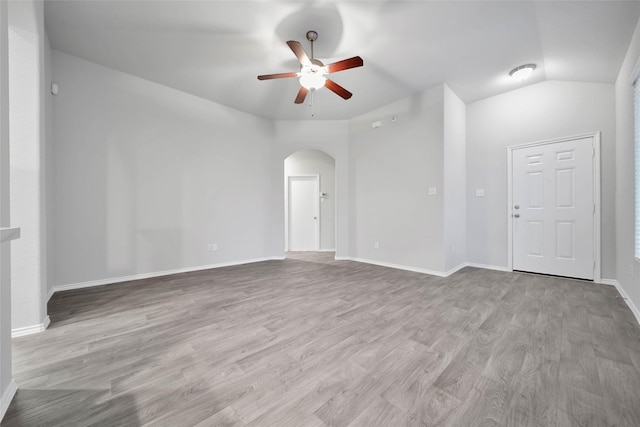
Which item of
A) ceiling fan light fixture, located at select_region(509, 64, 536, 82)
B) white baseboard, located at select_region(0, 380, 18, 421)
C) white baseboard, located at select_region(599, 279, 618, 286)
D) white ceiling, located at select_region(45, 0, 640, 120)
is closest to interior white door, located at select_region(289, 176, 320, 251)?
white ceiling, located at select_region(45, 0, 640, 120)

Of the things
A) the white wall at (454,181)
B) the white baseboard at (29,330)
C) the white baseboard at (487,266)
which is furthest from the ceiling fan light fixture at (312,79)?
the white baseboard at (487,266)

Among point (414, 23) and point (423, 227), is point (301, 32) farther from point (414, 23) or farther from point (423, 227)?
point (423, 227)

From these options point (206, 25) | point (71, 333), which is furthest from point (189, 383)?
point (206, 25)

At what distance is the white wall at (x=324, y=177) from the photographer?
648cm

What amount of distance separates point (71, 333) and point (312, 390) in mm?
2119

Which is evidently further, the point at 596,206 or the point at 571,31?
the point at 596,206

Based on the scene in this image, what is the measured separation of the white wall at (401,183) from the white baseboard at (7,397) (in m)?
4.25

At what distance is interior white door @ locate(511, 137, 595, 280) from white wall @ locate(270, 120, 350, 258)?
2.92 meters

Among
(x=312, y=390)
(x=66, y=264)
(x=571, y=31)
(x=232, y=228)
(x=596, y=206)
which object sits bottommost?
(x=312, y=390)

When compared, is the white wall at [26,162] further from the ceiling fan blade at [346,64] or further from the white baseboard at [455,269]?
the white baseboard at [455,269]

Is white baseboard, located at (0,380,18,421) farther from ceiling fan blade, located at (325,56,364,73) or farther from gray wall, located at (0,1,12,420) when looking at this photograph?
ceiling fan blade, located at (325,56,364,73)

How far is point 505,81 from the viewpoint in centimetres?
362

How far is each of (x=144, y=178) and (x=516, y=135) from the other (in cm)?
588

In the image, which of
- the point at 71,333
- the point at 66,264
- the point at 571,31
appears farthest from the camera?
the point at 66,264
